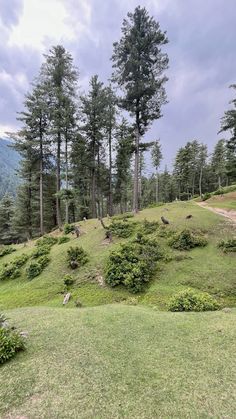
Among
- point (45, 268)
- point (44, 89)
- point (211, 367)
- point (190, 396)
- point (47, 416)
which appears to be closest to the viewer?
point (47, 416)

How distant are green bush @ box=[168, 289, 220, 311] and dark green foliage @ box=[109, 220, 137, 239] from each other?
753 centimetres

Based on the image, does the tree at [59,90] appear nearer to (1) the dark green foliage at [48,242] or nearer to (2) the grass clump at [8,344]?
(1) the dark green foliage at [48,242]

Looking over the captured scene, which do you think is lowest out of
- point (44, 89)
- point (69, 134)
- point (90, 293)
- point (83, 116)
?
point (90, 293)

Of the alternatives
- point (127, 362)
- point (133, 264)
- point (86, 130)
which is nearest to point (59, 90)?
point (86, 130)

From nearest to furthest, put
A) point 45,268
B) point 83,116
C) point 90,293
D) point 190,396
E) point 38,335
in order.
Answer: point 190,396 → point 38,335 → point 90,293 → point 45,268 → point 83,116

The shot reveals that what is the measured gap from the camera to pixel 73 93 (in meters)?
26.3

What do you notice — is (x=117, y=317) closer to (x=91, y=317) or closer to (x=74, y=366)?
(x=91, y=317)

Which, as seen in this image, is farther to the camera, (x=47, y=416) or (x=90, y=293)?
(x=90, y=293)

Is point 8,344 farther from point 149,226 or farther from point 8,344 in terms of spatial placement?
point 149,226

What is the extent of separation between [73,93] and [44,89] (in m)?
3.06

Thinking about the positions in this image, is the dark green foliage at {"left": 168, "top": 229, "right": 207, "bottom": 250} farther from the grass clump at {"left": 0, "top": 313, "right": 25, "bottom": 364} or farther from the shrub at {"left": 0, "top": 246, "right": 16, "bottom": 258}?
the shrub at {"left": 0, "top": 246, "right": 16, "bottom": 258}

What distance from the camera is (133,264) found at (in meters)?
12.8

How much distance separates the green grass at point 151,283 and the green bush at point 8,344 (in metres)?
5.32

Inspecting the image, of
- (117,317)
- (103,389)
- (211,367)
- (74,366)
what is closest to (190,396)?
(211,367)
